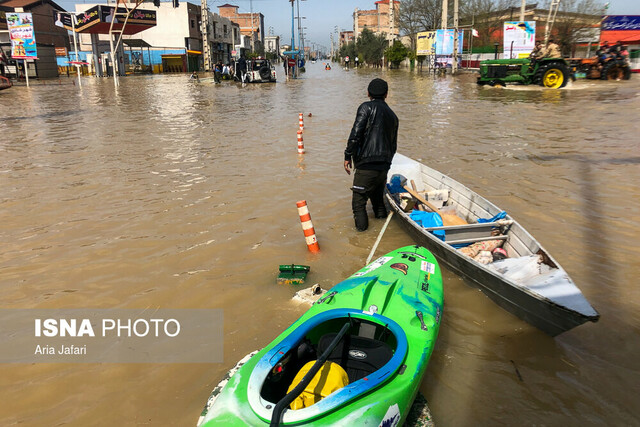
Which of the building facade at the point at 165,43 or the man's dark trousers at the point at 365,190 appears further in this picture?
the building facade at the point at 165,43

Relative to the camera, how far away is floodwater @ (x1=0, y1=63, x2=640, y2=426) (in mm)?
3449

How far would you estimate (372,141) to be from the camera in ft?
19.9

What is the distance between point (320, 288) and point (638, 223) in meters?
5.01

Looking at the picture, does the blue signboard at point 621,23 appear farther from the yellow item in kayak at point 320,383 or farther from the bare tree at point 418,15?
the yellow item in kayak at point 320,383

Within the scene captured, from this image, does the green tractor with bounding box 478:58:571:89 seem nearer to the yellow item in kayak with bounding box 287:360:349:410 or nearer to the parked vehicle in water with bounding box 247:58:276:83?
the parked vehicle in water with bounding box 247:58:276:83

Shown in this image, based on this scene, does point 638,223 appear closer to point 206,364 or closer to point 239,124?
point 206,364

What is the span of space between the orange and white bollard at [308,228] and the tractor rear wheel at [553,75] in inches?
891

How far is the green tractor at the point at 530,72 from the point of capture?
76.3 feet

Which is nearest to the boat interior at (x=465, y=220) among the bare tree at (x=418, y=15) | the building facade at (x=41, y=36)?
the building facade at (x=41, y=36)

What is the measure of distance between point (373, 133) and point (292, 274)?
7.49ft

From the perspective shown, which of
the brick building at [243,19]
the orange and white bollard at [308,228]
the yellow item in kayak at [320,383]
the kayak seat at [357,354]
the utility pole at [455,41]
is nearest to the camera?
the yellow item in kayak at [320,383]

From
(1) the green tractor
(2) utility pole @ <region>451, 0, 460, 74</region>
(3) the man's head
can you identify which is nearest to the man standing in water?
(3) the man's head

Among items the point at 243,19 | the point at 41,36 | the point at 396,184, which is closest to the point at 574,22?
the point at 396,184

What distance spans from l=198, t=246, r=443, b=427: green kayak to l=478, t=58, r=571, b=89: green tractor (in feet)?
77.4
